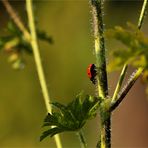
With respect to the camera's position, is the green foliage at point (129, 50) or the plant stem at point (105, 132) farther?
the plant stem at point (105, 132)

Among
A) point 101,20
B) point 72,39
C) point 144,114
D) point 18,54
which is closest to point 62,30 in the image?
point 72,39

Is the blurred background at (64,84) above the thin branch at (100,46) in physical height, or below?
above

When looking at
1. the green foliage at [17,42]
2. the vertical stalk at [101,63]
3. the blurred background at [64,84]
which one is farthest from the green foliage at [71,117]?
the blurred background at [64,84]

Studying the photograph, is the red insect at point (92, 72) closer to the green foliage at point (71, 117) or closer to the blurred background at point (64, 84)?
the green foliage at point (71, 117)

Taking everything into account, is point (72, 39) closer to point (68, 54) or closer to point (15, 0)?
point (68, 54)

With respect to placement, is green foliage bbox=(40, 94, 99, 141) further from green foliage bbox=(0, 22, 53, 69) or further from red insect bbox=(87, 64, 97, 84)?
green foliage bbox=(0, 22, 53, 69)

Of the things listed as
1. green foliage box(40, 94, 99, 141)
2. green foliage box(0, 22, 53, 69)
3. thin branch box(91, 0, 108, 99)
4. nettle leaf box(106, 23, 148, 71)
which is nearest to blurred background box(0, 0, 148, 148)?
green foliage box(0, 22, 53, 69)

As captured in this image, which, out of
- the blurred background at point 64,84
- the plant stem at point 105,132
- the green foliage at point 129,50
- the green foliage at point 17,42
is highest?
the blurred background at point 64,84

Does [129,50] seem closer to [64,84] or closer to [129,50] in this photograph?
[129,50]
